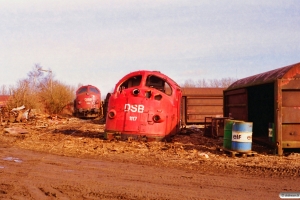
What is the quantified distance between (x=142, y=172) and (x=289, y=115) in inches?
199

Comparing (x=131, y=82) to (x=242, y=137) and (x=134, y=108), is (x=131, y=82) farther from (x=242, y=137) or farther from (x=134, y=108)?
(x=242, y=137)

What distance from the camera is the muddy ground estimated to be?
581 centimetres

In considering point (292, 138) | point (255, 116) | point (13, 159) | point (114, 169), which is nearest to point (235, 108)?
point (255, 116)

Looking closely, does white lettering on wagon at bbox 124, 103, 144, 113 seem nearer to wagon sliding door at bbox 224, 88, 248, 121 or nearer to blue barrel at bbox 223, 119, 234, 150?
blue barrel at bbox 223, 119, 234, 150

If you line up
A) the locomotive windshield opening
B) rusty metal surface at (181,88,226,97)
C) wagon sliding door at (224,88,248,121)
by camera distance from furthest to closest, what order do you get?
1. the locomotive windshield opening
2. rusty metal surface at (181,88,226,97)
3. wagon sliding door at (224,88,248,121)

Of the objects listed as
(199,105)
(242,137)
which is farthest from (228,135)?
(199,105)

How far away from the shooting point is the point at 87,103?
32250mm

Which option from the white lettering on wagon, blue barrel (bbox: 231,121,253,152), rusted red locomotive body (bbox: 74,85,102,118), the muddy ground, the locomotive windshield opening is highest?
the locomotive windshield opening

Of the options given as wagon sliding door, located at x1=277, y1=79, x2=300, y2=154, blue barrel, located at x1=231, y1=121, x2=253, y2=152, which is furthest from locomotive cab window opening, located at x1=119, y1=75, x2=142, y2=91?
wagon sliding door, located at x1=277, y1=79, x2=300, y2=154

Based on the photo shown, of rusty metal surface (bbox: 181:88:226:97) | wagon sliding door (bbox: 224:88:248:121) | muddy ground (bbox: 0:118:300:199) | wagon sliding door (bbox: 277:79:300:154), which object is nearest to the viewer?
muddy ground (bbox: 0:118:300:199)

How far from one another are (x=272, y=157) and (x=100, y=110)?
2542 cm

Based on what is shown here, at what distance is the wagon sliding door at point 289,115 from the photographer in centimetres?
1009

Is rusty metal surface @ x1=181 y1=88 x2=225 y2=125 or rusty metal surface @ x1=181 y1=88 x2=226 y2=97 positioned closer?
rusty metal surface @ x1=181 y1=88 x2=225 y2=125

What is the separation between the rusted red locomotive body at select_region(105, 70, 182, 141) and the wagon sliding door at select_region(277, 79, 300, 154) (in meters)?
4.16
